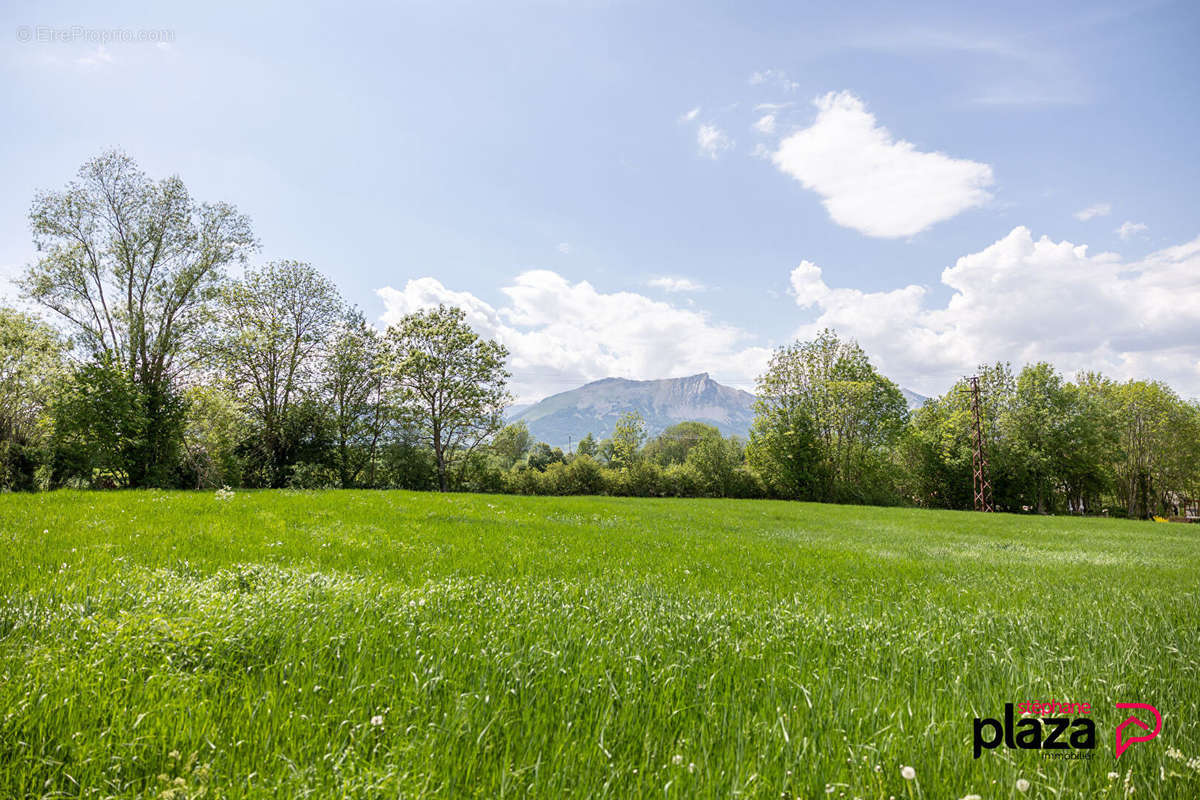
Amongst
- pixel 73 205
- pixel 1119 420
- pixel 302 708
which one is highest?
pixel 73 205

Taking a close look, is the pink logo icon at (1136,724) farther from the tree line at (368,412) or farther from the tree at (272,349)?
the tree at (272,349)

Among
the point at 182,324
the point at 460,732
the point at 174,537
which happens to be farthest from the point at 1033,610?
the point at 182,324

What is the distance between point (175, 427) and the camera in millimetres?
24297

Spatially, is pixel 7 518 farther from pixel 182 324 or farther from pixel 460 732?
pixel 182 324

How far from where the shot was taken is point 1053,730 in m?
2.58

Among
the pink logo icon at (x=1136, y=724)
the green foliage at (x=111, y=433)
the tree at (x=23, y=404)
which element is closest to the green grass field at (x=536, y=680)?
the pink logo icon at (x=1136, y=724)

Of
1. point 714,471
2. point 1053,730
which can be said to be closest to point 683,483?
point 714,471

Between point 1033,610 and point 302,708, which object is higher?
point 302,708

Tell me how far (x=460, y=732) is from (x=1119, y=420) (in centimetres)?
7695

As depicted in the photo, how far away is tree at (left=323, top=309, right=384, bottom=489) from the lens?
39.3m

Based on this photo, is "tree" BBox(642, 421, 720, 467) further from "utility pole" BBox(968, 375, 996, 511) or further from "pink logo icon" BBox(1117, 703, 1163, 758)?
"pink logo icon" BBox(1117, 703, 1163, 758)

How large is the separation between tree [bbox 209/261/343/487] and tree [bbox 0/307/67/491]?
10.8 metres

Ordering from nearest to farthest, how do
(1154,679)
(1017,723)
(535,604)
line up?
(1017,723) < (1154,679) < (535,604)

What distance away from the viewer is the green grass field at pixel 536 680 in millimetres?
2074
